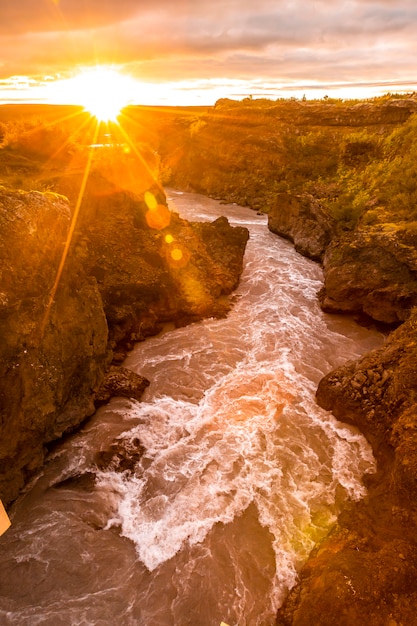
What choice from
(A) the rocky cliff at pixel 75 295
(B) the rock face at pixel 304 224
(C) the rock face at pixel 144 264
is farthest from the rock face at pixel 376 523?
(B) the rock face at pixel 304 224

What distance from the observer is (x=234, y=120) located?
54281mm

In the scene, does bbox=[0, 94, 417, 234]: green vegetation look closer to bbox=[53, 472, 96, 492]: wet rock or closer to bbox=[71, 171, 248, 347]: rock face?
bbox=[71, 171, 248, 347]: rock face

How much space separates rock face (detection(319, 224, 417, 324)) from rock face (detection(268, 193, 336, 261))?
5.72m

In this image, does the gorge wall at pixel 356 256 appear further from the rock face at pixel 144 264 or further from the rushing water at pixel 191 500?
the rock face at pixel 144 264

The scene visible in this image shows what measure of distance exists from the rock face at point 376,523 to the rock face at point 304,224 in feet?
51.1

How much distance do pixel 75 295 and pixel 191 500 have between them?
8.42 m

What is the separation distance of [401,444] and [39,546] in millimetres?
10279

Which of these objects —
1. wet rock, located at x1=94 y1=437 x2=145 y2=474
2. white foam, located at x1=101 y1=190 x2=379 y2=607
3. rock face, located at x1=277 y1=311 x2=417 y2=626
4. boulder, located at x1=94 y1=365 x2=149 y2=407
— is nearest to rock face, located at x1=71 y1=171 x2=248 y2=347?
white foam, located at x1=101 y1=190 x2=379 y2=607

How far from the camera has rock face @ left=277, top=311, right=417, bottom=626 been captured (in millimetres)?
8031

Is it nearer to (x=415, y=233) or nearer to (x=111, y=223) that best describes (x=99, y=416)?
(x=111, y=223)

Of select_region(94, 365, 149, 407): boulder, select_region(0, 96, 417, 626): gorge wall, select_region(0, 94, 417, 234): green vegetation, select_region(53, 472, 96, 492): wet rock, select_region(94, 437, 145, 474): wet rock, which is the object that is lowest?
select_region(53, 472, 96, 492): wet rock

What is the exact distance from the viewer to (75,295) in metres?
14.9

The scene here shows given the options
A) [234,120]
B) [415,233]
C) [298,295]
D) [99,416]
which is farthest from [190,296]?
[234,120]

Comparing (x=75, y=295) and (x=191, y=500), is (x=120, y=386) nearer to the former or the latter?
(x=75, y=295)
